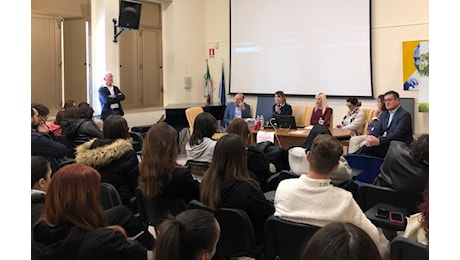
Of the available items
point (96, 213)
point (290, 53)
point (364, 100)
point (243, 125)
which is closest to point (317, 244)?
point (96, 213)

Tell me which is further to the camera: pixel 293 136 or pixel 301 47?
pixel 301 47

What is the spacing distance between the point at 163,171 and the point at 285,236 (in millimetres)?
→ 1041

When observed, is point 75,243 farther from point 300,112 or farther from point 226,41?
point 226,41

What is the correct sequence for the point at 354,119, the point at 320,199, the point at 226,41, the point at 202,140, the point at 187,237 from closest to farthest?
the point at 187,237
the point at 320,199
the point at 202,140
the point at 354,119
the point at 226,41

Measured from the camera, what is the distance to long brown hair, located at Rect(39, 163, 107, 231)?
1.97 m

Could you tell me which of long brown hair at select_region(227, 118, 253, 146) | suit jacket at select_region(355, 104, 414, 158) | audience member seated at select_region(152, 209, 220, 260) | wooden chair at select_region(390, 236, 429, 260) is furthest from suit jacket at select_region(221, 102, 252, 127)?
audience member seated at select_region(152, 209, 220, 260)

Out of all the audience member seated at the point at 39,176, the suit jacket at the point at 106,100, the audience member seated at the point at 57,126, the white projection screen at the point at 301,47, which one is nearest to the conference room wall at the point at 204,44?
the white projection screen at the point at 301,47

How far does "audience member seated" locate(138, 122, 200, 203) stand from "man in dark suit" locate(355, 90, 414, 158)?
3.03 metres

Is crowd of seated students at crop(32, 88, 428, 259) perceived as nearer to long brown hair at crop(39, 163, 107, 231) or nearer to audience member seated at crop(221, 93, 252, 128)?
long brown hair at crop(39, 163, 107, 231)

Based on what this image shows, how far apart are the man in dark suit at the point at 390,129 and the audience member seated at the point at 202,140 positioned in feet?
7.73

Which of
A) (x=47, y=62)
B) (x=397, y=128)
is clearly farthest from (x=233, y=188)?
(x=47, y=62)

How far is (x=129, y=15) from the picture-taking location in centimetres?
857
